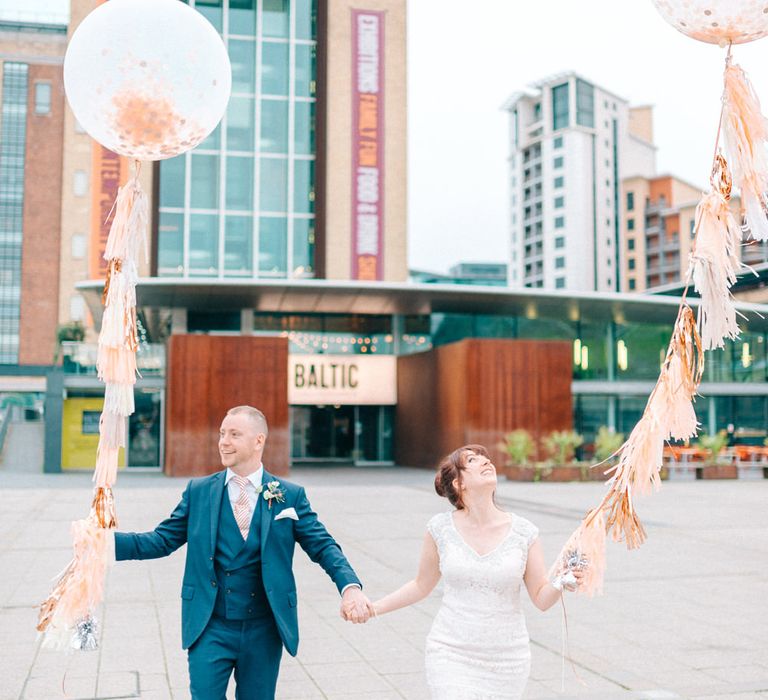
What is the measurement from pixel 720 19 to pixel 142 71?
2.45m

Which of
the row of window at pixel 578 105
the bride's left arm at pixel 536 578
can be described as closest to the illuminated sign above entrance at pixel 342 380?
the bride's left arm at pixel 536 578

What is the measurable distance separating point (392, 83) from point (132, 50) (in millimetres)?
→ 43473

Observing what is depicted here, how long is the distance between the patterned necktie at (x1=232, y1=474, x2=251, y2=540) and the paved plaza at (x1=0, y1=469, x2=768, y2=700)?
4.08 ft

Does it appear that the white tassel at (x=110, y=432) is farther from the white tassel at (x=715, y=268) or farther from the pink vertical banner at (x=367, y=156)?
the pink vertical banner at (x=367, y=156)

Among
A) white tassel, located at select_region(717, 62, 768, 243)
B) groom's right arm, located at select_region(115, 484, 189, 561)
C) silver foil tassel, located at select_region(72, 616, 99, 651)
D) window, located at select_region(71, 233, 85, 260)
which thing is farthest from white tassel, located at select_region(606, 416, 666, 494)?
window, located at select_region(71, 233, 85, 260)

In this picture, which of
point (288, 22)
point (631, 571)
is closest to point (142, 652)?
point (631, 571)

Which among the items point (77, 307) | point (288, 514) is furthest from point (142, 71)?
point (77, 307)

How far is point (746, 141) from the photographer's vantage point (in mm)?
3762

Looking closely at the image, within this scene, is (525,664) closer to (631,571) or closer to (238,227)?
(631,571)

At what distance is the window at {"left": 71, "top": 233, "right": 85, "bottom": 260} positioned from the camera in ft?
239

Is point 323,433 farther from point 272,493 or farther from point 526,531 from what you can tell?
point 526,531

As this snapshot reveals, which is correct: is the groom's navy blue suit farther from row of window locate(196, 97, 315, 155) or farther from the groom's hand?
row of window locate(196, 97, 315, 155)

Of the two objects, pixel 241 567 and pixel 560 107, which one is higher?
pixel 560 107

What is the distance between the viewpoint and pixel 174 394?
86.8 feet
